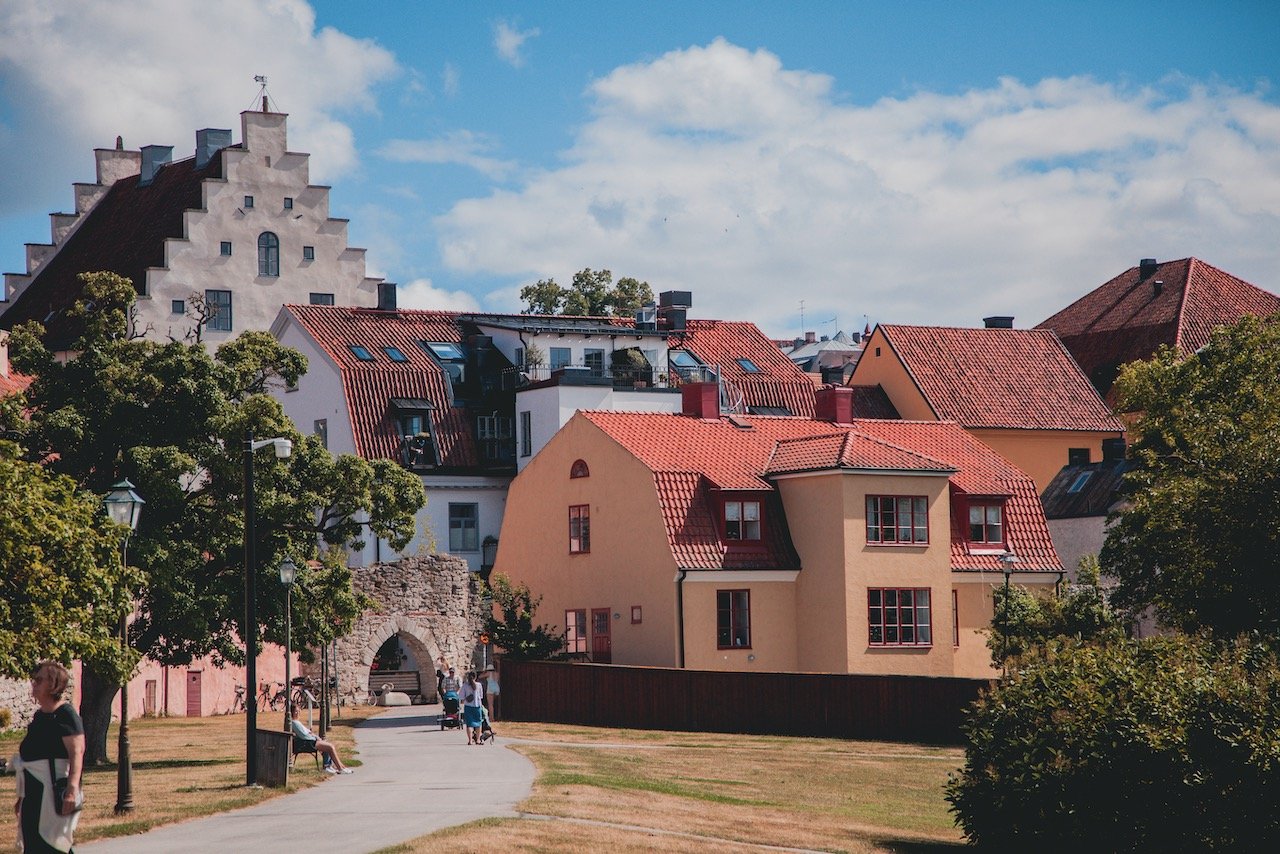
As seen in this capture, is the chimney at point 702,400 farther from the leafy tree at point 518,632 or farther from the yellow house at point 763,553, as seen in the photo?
the leafy tree at point 518,632

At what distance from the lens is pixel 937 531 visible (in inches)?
2036

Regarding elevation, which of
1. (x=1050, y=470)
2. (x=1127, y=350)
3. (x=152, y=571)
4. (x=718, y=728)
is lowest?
(x=718, y=728)

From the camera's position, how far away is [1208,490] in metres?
36.8

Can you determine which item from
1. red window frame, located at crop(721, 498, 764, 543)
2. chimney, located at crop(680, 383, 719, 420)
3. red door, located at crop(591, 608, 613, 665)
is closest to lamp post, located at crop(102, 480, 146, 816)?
red window frame, located at crop(721, 498, 764, 543)

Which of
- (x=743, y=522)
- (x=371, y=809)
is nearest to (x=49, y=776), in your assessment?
(x=371, y=809)

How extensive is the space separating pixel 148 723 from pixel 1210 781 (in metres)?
31.4

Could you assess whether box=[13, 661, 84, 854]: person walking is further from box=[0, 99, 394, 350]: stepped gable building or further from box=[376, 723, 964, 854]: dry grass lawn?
box=[0, 99, 394, 350]: stepped gable building

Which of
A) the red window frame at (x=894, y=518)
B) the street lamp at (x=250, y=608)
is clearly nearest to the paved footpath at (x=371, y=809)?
the street lamp at (x=250, y=608)

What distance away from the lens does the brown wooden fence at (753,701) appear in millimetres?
42625

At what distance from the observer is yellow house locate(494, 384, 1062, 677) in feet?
164

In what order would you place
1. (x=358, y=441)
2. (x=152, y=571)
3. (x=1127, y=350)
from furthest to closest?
(x=1127, y=350)
(x=358, y=441)
(x=152, y=571)

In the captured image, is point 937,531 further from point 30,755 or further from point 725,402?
point 30,755

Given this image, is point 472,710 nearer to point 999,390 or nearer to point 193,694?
point 193,694

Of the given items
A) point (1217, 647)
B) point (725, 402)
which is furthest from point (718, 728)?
point (725, 402)
